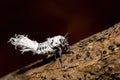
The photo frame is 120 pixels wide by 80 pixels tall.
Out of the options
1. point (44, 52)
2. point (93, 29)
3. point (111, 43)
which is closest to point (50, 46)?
point (44, 52)

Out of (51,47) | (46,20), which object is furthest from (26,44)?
(46,20)

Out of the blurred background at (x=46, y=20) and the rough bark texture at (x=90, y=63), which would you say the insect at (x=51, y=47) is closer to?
the rough bark texture at (x=90, y=63)

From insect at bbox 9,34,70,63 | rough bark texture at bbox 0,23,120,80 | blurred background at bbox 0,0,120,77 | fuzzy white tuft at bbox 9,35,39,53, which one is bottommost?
rough bark texture at bbox 0,23,120,80

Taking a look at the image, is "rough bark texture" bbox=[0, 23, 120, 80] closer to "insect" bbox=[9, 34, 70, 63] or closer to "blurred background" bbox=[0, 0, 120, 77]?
"insect" bbox=[9, 34, 70, 63]

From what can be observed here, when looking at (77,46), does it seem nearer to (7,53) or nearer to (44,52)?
(44,52)

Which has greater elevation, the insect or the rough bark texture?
the insect

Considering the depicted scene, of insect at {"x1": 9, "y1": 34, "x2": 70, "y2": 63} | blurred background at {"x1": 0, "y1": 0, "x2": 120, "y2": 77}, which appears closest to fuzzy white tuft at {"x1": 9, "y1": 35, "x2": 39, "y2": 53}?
insect at {"x1": 9, "y1": 34, "x2": 70, "y2": 63}

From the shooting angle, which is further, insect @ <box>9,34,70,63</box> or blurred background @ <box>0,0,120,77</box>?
blurred background @ <box>0,0,120,77</box>
